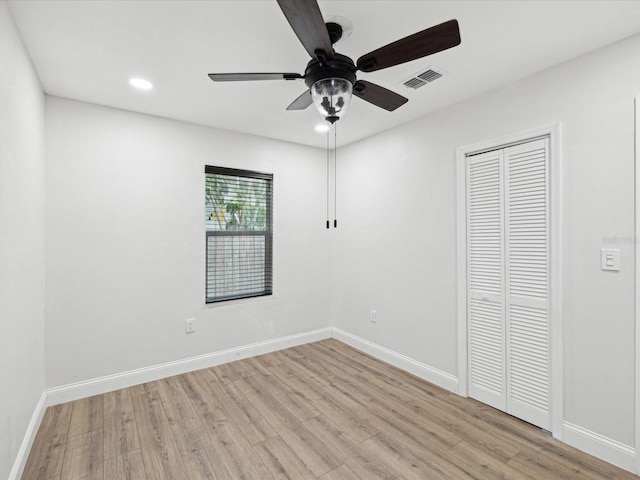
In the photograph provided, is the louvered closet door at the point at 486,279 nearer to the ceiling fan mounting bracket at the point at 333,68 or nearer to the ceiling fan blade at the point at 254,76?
the ceiling fan mounting bracket at the point at 333,68

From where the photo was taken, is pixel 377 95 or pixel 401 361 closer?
pixel 377 95

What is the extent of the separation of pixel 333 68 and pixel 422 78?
1.11 m

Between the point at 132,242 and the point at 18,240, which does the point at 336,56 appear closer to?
the point at 18,240

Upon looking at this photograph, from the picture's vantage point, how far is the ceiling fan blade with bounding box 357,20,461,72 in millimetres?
1325

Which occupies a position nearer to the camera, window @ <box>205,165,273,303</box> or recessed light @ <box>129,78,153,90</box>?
recessed light @ <box>129,78,153,90</box>

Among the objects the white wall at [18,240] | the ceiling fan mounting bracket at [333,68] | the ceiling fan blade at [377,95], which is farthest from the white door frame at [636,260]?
the white wall at [18,240]

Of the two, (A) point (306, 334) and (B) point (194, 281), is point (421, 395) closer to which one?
(A) point (306, 334)

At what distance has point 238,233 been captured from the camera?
12.1ft

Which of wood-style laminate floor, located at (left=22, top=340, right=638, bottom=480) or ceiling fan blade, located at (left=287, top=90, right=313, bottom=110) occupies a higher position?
ceiling fan blade, located at (left=287, top=90, right=313, bottom=110)

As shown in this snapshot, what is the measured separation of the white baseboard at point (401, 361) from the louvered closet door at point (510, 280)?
23 centimetres

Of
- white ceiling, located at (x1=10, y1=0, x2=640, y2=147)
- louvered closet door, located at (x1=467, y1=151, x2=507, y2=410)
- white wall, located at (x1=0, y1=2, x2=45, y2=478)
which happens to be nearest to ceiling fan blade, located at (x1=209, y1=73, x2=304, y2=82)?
white ceiling, located at (x1=10, y1=0, x2=640, y2=147)

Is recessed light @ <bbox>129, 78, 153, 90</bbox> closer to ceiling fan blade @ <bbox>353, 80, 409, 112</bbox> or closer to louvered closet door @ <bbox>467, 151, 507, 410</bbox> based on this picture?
ceiling fan blade @ <bbox>353, 80, 409, 112</bbox>

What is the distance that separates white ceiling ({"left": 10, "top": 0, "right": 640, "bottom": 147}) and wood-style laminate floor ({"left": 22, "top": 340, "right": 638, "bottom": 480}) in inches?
98.2

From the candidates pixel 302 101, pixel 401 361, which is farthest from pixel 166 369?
pixel 302 101
